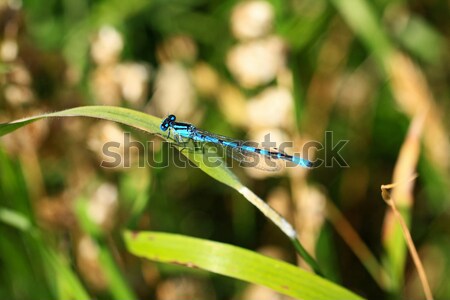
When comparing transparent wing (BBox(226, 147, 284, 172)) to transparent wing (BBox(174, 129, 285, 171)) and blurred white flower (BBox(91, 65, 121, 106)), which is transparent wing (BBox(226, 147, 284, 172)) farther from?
blurred white flower (BBox(91, 65, 121, 106))

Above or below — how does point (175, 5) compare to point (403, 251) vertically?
above

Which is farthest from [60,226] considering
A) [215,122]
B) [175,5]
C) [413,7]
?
[413,7]

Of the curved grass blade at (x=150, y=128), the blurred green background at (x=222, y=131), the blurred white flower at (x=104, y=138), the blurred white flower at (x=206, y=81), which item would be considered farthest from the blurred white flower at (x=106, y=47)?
the curved grass blade at (x=150, y=128)

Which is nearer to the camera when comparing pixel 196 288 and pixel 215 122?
pixel 196 288

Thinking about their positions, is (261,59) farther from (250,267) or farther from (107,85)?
(250,267)

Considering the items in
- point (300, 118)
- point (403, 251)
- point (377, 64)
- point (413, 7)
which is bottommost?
point (403, 251)

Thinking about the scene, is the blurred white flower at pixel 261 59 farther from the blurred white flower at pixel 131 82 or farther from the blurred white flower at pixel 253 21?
the blurred white flower at pixel 131 82

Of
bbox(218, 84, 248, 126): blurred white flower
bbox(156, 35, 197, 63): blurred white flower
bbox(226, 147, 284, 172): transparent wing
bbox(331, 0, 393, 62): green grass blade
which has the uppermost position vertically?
bbox(156, 35, 197, 63): blurred white flower

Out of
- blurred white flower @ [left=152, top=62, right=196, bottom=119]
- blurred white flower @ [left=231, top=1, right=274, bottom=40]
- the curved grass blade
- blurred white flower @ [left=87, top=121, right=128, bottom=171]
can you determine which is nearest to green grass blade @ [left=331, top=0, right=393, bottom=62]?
blurred white flower @ [left=231, top=1, right=274, bottom=40]

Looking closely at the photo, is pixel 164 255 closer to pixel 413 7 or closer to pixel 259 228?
pixel 259 228
